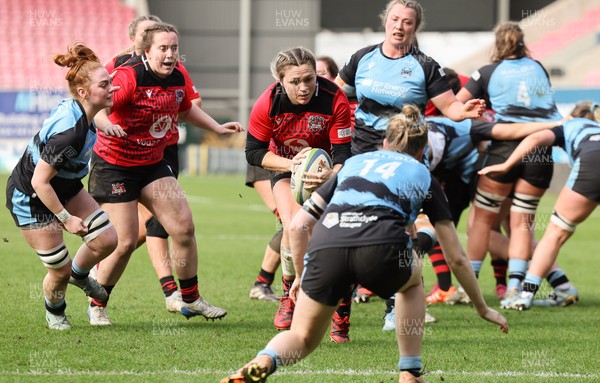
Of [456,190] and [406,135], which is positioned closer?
[406,135]

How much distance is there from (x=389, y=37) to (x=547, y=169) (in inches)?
95.5

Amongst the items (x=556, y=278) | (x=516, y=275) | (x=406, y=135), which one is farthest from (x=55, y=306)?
(x=556, y=278)

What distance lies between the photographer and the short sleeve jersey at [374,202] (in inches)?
182

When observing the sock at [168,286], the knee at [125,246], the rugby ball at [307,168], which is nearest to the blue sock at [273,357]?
the rugby ball at [307,168]

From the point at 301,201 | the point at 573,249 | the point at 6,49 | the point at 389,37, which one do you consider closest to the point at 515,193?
the point at 389,37

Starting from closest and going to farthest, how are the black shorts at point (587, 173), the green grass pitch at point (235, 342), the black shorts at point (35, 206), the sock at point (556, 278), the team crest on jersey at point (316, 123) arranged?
the green grass pitch at point (235, 342), the black shorts at point (35, 206), the team crest on jersey at point (316, 123), the black shorts at point (587, 173), the sock at point (556, 278)

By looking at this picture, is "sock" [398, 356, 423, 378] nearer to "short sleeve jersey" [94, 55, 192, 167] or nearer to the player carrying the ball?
the player carrying the ball

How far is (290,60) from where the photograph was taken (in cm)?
629

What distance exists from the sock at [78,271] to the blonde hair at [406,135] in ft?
8.73

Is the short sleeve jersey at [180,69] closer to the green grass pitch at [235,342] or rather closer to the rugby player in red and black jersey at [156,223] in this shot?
the rugby player in red and black jersey at [156,223]

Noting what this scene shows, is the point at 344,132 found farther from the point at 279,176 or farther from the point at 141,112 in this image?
the point at 141,112

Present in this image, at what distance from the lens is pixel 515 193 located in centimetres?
862

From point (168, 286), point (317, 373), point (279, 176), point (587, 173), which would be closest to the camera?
point (317, 373)

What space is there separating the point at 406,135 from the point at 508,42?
400 centimetres
